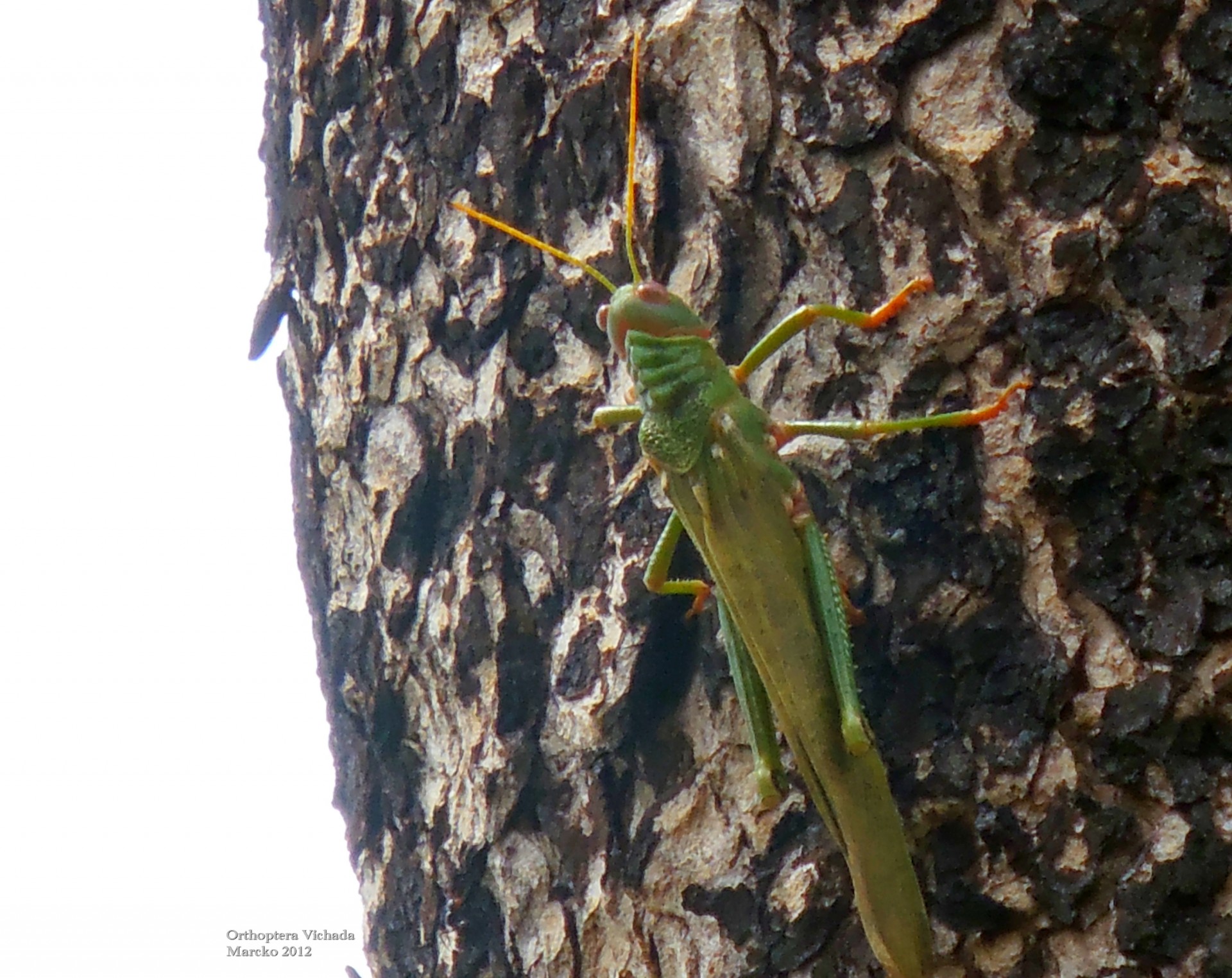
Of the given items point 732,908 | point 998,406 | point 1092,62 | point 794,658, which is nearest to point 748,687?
point 794,658

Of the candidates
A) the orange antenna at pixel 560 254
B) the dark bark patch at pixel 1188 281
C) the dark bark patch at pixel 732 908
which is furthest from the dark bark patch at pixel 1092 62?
the dark bark patch at pixel 732 908

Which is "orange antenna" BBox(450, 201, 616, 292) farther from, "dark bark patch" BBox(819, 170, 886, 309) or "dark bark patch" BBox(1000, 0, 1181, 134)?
"dark bark patch" BBox(1000, 0, 1181, 134)

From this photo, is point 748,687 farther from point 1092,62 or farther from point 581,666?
point 1092,62

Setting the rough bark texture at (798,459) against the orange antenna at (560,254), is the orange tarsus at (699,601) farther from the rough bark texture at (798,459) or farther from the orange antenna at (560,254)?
the orange antenna at (560,254)

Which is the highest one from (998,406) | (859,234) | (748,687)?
(859,234)

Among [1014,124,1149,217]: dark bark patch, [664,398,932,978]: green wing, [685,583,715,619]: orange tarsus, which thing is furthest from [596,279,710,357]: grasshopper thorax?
[1014,124,1149,217]: dark bark patch

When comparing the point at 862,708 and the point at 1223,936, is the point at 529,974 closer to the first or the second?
the point at 862,708

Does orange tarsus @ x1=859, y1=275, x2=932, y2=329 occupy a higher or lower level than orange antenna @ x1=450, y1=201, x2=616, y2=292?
lower
